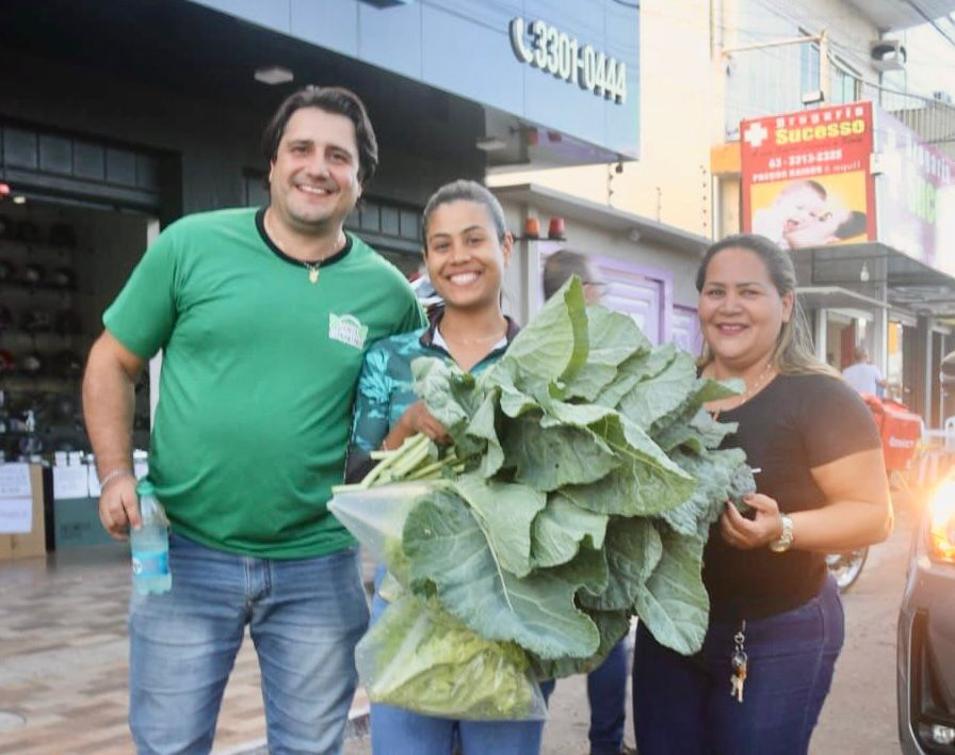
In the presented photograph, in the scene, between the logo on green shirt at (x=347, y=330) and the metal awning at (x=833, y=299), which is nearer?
the logo on green shirt at (x=347, y=330)

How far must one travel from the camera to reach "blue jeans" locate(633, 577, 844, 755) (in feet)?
8.30

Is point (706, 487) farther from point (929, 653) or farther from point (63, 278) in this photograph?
point (63, 278)

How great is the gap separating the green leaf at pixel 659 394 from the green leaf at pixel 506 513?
0.86 feet

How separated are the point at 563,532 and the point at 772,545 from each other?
0.72 metres

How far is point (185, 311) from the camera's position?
269cm

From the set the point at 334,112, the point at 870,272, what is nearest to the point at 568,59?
the point at 334,112

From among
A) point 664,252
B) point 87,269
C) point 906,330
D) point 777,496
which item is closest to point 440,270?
point 777,496

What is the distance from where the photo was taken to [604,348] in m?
2.13

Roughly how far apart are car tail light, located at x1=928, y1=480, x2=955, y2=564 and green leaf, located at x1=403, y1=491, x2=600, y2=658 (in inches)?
96.1

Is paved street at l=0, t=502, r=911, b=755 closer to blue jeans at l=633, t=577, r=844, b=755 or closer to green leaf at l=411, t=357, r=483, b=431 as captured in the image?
blue jeans at l=633, t=577, r=844, b=755

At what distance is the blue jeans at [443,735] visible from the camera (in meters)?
2.28

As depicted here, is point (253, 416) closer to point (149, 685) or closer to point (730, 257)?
point (149, 685)

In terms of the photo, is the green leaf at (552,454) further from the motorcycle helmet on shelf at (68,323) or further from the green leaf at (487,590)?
the motorcycle helmet on shelf at (68,323)

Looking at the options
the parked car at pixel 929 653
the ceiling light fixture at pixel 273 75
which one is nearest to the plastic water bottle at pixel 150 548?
the parked car at pixel 929 653
